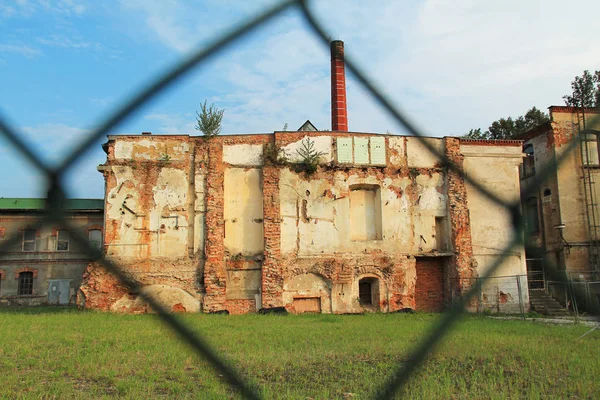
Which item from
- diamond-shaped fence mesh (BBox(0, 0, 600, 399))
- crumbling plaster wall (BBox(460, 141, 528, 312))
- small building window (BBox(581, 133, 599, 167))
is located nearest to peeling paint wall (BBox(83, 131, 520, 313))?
crumbling plaster wall (BBox(460, 141, 528, 312))

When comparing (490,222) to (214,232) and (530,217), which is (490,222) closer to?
(214,232)

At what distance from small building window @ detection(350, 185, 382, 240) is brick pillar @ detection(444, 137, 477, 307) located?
280 centimetres

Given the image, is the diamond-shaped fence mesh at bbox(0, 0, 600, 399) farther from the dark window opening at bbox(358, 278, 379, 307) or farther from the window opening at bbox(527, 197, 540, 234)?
the dark window opening at bbox(358, 278, 379, 307)

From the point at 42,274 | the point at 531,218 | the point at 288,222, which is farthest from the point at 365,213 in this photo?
the point at 531,218

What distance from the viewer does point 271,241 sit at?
19.1 m

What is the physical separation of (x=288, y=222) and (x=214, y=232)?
2.69 m

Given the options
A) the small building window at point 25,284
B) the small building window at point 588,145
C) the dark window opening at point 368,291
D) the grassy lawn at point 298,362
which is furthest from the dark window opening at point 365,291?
the small building window at point 25,284

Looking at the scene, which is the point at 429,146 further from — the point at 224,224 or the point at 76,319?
the point at 224,224

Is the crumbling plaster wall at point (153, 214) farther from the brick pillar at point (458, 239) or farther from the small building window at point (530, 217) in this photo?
the small building window at point (530, 217)

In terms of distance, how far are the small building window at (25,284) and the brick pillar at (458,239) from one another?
824 inches

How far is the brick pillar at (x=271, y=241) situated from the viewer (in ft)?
61.7

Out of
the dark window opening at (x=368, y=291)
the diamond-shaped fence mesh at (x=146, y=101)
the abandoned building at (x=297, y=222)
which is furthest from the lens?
the dark window opening at (x=368, y=291)

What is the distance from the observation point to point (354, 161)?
20.1 m

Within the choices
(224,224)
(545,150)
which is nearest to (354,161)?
(224,224)
